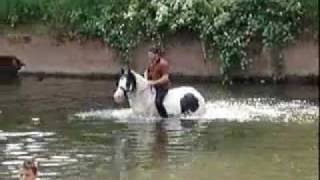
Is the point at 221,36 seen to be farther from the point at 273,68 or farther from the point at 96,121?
the point at 96,121

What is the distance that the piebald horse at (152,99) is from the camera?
1947 cm

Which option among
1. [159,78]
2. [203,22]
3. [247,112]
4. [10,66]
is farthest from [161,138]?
[10,66]

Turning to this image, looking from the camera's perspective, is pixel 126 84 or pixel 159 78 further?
pixel 159 78

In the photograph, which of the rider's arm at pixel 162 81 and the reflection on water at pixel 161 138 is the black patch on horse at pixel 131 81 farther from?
the reflection on water at pixel 161 138

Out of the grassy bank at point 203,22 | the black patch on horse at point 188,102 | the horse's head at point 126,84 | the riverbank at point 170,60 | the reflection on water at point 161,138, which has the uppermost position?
the grassy bank at point 203,22

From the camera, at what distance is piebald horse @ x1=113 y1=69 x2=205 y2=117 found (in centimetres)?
1947

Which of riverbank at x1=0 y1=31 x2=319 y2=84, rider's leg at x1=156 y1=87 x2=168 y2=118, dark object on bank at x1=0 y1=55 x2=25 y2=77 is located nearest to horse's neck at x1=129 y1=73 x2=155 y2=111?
rider's leg at x1=156 y1=87 x2=168 y2=118

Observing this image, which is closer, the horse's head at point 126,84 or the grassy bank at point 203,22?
the horse's head at point 126,84

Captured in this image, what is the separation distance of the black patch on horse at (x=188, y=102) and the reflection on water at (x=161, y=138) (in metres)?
0.25

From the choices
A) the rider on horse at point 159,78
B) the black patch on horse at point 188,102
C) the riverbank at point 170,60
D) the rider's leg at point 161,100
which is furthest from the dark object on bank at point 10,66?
the black patch on horse at point 188,102

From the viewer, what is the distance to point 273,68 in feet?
88.4

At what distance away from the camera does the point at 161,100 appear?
19.5 m

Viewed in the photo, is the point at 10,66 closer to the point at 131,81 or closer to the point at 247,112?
the point at 131,81

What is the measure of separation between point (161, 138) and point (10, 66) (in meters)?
12.7
